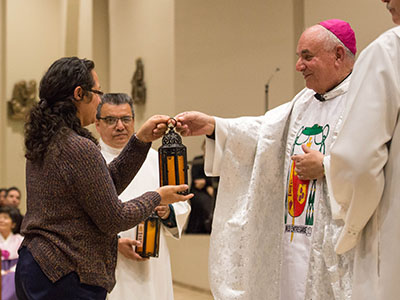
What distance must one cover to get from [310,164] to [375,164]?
0.78 m

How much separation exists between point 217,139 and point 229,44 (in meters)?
5.85

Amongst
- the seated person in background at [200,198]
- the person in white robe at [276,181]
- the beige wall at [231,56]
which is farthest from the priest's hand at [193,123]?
the seated person in background at [200,198]

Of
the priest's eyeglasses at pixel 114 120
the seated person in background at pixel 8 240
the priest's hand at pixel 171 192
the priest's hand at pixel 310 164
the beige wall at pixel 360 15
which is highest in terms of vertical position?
the beige wall at pixel 360 15

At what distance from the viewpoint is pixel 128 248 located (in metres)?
3.61

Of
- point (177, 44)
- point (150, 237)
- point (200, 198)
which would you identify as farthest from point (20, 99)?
point (150, 237)

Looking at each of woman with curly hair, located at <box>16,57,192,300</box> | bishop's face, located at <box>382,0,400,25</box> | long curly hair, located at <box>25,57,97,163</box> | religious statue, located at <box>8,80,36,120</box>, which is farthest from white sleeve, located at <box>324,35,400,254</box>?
religious statue, located at <box>8,80,36,120</box>

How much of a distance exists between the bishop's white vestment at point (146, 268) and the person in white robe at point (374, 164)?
1873mm

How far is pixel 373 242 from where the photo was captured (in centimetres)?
210

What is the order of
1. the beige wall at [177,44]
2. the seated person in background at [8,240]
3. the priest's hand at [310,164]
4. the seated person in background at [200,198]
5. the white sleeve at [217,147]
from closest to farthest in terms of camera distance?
the priest's hand at [310,164]
the white sleeve at [217,147]
the seated person in background at [8,240]
the beige wall at [177,44]
the seated person in background at [200,198]

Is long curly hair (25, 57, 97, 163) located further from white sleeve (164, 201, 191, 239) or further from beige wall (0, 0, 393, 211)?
beige wall (0, 0, 393, 211)

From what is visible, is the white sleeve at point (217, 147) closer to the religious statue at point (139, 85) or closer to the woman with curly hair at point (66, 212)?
the woman with curly hair at point (66, 212)

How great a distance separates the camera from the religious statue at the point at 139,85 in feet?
33.5

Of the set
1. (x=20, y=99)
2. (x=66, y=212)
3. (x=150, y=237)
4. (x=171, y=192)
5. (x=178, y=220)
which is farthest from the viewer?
(x=20, y=99)

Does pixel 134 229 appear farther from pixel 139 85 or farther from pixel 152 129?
pixel 139 85
